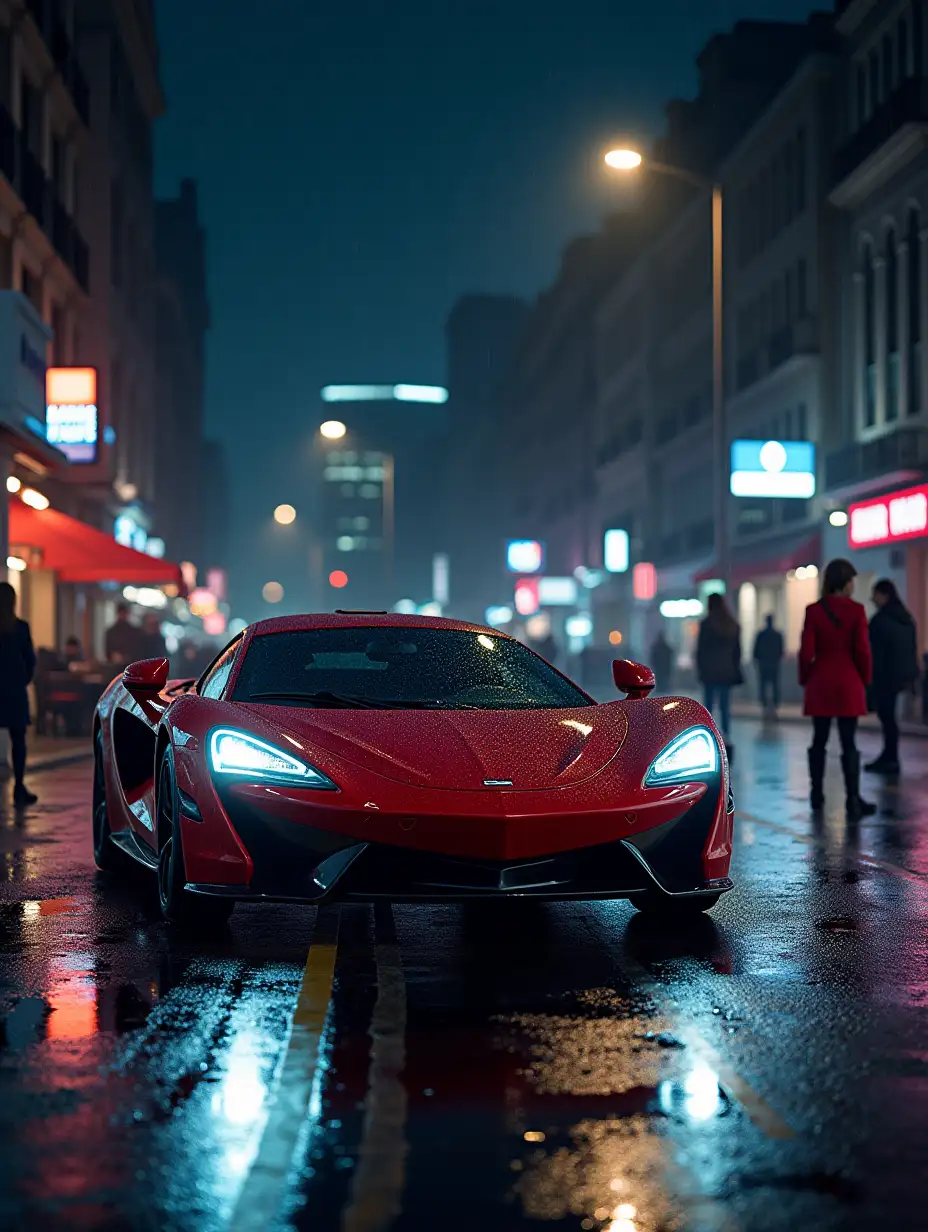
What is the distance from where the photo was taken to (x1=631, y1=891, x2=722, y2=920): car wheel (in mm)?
7082

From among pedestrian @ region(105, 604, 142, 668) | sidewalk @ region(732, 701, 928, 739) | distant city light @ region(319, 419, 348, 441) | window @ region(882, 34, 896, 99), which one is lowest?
sidewalk @ region(732, 701, 928, 739)

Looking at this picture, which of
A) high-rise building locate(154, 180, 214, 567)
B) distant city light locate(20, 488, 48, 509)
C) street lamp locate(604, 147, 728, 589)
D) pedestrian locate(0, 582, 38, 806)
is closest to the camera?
pedestrian locate(0, 582, 38, 806)

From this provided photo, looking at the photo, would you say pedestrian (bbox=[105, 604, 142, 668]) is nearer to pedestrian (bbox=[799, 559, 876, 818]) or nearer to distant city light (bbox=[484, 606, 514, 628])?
pedestrian (bbox=[799, 559, 876, 818])

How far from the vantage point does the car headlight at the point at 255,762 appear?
6812 mm

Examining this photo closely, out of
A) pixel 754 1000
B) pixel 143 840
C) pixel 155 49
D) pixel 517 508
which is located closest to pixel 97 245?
pixel 155 49

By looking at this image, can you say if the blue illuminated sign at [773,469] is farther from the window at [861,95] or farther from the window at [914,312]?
the window at [861,95]

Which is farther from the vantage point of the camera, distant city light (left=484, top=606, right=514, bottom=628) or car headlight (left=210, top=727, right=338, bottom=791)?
distant city light (left=484, top=606, right=514, bottom=628)

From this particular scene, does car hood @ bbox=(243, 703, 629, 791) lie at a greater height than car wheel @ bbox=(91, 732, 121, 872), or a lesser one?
greater

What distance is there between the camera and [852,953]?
7203mm

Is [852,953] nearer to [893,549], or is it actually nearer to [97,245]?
[893,549]

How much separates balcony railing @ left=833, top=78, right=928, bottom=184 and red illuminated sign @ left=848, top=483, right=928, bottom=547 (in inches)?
298

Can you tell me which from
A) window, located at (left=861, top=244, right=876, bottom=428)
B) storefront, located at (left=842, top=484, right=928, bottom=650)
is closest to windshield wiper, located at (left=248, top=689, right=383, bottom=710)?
storefront, located at (left=842, top=484, right=928, bottom=650)

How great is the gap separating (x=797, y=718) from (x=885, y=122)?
13249 millimetres

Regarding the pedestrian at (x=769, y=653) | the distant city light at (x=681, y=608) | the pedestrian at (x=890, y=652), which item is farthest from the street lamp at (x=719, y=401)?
the distant city light at (x=681, y=608)
